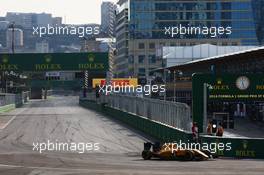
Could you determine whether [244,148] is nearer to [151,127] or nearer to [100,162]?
[100,162]

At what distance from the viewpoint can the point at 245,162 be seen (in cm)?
2661

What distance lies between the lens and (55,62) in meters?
71.1

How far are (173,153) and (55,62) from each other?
148 feet

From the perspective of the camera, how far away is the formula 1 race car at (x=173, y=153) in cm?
2758

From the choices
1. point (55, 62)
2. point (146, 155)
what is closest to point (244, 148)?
point (146, 155)

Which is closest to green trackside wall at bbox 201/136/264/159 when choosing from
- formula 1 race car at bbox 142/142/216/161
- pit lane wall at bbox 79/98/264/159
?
pit lane wall at bbox 79/98/264/159

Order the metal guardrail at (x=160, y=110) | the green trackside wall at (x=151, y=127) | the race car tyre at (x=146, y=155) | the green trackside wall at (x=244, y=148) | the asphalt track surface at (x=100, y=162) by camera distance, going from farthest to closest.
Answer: the green trackside wall at (x=151, y=127), the metal guardrail at (x=160, y=110), the green trackside wall at (x=244, y=148), the race car tyre at (x=146, y=155), the asphalt track surface at (x=100, y=162)

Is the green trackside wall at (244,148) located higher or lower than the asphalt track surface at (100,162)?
higher

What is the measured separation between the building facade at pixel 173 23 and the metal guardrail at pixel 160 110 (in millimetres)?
93674

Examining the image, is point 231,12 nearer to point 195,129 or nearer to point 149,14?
point 149,14

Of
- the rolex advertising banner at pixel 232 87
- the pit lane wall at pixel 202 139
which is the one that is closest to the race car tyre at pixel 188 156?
the pit lane wall at pixel 202 139

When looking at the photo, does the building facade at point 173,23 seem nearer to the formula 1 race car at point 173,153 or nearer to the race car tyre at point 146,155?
the formula 1 race car at point 173,153

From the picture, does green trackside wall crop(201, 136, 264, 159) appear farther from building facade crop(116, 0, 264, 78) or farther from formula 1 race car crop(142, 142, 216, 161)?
A: building facade crop(116, 0, 264, 78)

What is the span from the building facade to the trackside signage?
8572cm
